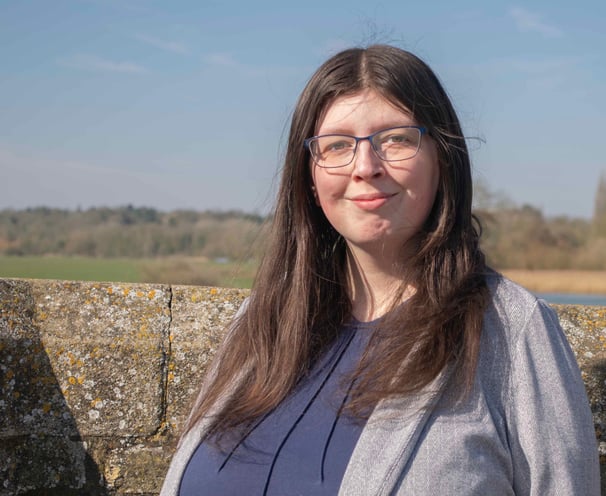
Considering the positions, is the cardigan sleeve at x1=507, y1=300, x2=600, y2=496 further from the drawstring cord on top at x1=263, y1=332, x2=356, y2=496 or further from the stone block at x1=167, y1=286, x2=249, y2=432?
the stone block at x1=167, y1=286, x2=249, y2=432

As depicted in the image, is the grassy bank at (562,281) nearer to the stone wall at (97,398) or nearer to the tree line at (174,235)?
the tree line at (174,235)

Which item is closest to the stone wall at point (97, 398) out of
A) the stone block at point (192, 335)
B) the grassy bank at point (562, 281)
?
the stone block at point (192, 335)

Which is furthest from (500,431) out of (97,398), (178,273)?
(178,273)

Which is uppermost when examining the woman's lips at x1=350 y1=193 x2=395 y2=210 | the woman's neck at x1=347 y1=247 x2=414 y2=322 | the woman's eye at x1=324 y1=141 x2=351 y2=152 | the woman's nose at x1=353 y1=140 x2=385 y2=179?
the woman's eye at x1=324 y1=141 x2=351 y2=152

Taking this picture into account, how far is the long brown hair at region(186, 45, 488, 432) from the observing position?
1867 millimetres

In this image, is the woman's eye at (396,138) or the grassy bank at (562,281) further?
the grassy bank at (562,281)

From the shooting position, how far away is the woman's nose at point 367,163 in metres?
1.94

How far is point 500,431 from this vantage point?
1.72 meters

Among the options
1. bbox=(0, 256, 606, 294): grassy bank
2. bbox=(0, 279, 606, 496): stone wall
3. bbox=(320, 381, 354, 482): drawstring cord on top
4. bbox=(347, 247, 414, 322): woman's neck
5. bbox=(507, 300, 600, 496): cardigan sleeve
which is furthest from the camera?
bbox=(0, 256, 606, 294): grassy bank

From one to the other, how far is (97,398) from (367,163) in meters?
1.11

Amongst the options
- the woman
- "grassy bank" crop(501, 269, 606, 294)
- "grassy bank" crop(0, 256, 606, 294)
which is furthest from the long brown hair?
"grassy bank" crop(501, 269, 606, 294)

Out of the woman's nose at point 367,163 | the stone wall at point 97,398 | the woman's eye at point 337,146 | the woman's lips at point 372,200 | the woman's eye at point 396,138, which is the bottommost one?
the stone wall at point 97,398

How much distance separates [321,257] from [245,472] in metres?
0.75

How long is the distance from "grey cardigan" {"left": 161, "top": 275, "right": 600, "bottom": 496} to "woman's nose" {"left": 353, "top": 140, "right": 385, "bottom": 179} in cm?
50
